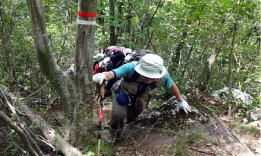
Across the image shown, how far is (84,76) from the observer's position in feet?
11.6

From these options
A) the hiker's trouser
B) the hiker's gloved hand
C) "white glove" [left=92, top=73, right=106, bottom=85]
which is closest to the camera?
"white glove" [left=92, top=73, right=106, bottom=85]

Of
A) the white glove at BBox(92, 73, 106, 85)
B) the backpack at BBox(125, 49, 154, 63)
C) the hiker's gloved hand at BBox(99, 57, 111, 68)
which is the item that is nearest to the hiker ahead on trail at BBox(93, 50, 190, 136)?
the white glove at BBox(92, 73, 106, 85)

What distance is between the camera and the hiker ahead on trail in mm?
4074

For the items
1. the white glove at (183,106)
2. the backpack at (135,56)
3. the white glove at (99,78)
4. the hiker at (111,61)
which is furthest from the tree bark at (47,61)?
the white glove at (183,106)

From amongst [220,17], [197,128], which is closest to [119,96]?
[197,128]

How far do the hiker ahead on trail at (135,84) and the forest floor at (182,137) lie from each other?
9.0 inches

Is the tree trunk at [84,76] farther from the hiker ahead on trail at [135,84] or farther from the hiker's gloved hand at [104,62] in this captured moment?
the hiker's gloved hand at [104,62]

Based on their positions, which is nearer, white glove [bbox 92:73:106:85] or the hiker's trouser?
white glove [bbox 92:73:106:85]

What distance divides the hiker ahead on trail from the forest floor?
23 cm

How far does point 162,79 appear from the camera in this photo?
14.6ft

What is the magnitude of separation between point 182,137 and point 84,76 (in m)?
1.85

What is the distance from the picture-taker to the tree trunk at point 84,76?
11.0 feet

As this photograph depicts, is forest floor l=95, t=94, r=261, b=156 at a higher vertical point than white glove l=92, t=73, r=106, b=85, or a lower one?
lower

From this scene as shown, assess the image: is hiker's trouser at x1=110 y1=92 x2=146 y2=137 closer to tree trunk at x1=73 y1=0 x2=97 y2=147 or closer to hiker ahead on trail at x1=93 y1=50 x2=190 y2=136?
hiker ahead on trail at x1=93 y1=50 x2=190 y2=136
